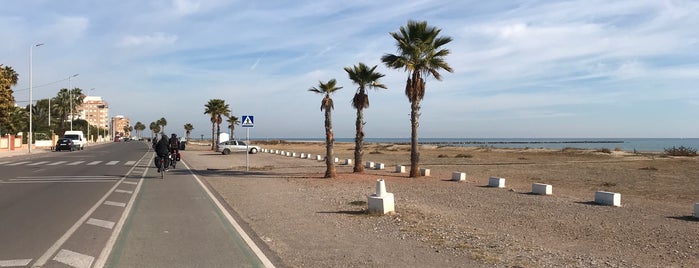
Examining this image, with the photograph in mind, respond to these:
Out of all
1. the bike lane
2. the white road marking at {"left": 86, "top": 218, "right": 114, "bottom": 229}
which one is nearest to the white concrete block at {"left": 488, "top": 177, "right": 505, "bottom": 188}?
the bike lane

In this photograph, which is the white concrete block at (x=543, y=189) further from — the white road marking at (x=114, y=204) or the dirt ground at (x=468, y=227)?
the white road marking at (x=114, y=204)

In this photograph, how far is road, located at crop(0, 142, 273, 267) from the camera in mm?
6938

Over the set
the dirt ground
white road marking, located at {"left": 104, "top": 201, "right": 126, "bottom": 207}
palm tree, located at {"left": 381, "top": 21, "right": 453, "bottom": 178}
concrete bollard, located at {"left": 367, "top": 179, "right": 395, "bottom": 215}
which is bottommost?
the dirt ground

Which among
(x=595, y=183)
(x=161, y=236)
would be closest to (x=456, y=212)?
(x=161, y=236)

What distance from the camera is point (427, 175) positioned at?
23078mm

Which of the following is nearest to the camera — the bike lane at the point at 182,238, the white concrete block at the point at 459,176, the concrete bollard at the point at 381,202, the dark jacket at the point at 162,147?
the bike lane at the point at 182,238

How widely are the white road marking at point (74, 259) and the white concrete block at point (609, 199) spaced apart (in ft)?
38.1

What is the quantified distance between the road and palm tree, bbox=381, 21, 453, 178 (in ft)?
30.0

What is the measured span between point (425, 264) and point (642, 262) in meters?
2.88

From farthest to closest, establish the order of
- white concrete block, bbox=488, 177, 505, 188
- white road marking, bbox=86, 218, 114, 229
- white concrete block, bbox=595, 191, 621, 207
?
1. white concrete block, bbox=488, 177, 505, 188
2. white concrete block, bbox=595, 191, 621, 207
3. white road marking, bbox=86, 218, 114, 229

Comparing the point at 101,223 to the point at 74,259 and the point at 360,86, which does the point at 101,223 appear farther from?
the point at 360,86

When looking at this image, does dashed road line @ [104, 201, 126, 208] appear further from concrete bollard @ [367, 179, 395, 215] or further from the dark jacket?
the dark jacket

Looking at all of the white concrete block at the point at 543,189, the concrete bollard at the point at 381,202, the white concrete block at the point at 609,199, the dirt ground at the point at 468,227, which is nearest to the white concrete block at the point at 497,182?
the dirt ground at the point at 468,227

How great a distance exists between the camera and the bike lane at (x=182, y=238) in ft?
22.5
